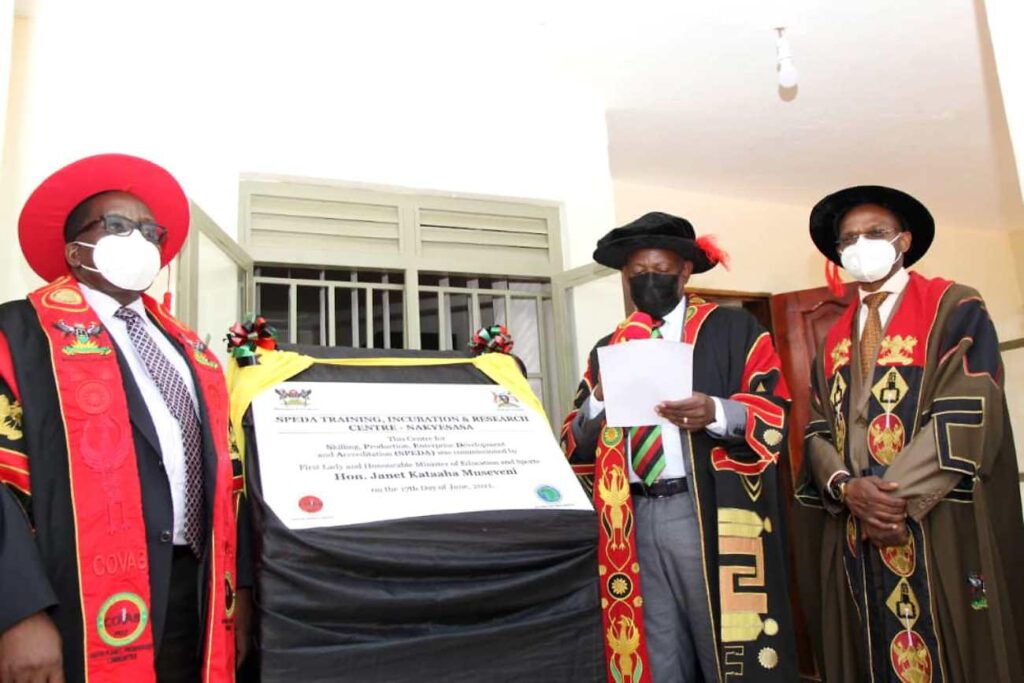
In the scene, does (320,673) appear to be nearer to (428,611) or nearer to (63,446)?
(428,611)

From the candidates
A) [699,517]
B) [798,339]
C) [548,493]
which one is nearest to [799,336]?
[798,339]

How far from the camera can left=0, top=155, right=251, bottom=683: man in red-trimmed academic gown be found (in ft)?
5.10

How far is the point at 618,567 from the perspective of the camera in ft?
8.01

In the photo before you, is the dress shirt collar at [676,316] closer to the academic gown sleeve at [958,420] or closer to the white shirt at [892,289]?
the white shirt at [892,289]

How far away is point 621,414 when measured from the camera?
2.35m

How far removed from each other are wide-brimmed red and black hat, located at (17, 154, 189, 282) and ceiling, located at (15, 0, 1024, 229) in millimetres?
1654

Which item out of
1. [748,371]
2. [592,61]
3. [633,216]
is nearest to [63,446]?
[748,371]

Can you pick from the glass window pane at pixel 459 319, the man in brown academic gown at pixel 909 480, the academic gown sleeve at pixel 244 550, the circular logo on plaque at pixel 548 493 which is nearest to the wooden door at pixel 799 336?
the glass window pane at pixel 459 319

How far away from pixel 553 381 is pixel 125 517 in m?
2.39

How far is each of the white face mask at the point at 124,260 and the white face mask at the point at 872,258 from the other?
2.03 m

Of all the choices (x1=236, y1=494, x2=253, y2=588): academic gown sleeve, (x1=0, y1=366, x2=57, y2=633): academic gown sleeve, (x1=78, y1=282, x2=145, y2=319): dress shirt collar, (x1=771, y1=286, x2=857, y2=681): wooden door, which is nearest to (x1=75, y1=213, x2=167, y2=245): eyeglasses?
(x1=78, y1=282, x2=145, y2=319): dress shirt collar

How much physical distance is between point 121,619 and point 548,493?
0.94 meters

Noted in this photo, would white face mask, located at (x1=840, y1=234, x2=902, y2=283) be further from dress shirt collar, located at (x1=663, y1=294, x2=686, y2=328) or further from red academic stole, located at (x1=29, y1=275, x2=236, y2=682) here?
red academic stole, located at (x1=29, y1=275, x2=236, y2=682)

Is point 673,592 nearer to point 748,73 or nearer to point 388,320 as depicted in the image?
point 388,320
